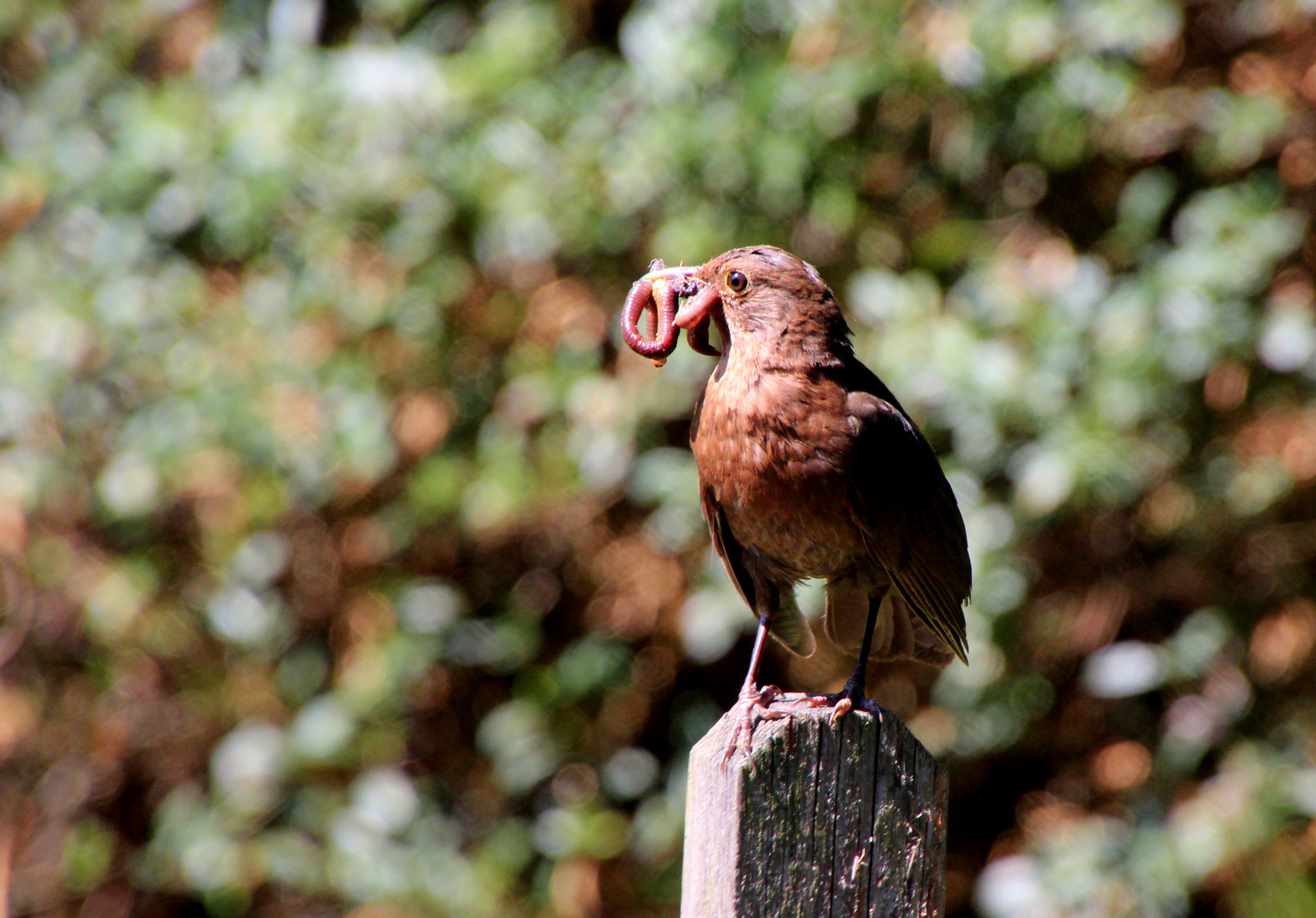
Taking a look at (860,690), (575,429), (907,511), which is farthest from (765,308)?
(575,429)

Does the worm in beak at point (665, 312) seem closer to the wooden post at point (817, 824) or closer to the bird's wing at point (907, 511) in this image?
the bird's wing at point (907, 511)

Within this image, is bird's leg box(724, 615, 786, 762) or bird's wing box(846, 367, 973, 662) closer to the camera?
bird's leg box(724, 615, 786, 762)

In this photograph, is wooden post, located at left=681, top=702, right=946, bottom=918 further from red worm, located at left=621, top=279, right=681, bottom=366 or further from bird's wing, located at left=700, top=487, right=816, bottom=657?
bird's wing, located at left=700, top=487, right=816, bottom=657

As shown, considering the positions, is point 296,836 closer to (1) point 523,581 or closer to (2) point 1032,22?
(1) point 523,581

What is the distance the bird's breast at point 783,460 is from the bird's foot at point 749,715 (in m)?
0.36

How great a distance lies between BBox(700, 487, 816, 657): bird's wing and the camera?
2932 mm

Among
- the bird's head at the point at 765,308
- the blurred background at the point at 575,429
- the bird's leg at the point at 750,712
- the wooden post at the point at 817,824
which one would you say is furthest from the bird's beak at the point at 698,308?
the blurred background at the point at 575,429

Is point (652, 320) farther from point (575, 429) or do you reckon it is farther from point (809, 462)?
point (575, 429)

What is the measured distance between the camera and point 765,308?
2787mm

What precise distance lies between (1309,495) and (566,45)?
103 inches

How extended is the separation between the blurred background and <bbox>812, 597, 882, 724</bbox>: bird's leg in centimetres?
92

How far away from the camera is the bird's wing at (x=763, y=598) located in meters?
2.93

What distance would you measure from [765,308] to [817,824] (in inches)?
46.3

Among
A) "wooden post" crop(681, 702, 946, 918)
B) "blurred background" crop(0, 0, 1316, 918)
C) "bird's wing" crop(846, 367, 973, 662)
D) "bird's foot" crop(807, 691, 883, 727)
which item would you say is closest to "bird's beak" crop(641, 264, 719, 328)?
"bird's wing" crop(846, 367, 973, 662)
